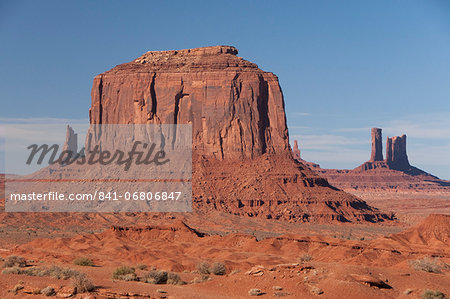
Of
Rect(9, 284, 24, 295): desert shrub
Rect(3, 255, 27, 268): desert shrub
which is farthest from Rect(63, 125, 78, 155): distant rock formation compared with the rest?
Rect(9, 284, 24, 295): desert shrub

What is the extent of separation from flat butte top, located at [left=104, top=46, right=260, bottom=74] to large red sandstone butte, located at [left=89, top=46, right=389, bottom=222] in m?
0.19

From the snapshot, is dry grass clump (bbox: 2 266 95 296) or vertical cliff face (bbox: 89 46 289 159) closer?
dry grass clump (bbox: 2 266 95 296)

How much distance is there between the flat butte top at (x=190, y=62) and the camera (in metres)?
115

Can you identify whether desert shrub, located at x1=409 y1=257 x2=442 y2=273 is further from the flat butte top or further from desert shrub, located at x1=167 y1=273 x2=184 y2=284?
the flat butte top

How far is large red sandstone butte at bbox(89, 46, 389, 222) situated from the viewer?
322 ft

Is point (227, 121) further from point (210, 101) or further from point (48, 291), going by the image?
point (48, 291)

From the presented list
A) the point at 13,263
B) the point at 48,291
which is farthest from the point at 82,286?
the point at 13,263

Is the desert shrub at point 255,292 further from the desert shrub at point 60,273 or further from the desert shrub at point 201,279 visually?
the desert shrub at point 60,273

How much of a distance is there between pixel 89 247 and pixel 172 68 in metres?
70.2

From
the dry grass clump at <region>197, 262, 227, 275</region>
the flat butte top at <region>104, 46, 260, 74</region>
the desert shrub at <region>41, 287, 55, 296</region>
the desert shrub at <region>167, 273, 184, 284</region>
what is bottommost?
the dry grass clump at <region>197, 262, 227, 275</region>

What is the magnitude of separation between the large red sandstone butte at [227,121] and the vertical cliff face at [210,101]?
0.59ft

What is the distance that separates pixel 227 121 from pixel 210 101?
15.8 ft

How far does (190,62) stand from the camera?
11788 centimetres

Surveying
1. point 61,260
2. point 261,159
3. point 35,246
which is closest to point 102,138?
point 261,159
